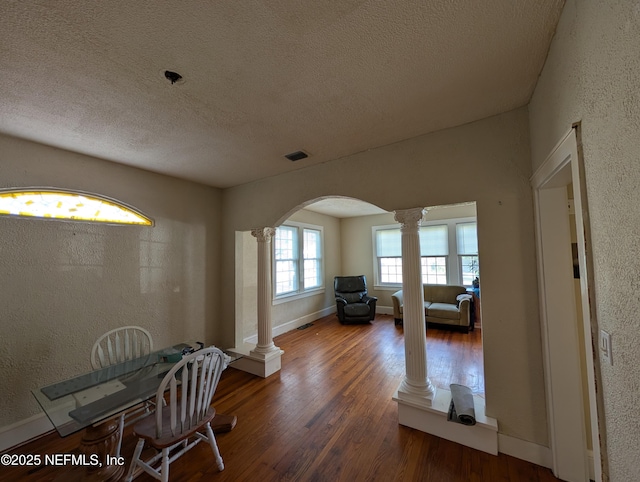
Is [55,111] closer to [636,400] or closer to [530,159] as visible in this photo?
[636,400]

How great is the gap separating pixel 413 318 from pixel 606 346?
56.5 inches

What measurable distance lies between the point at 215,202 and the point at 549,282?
3954mm

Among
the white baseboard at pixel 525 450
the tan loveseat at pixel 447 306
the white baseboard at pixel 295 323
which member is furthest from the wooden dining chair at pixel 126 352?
the tan loveseat at pixel 447 306

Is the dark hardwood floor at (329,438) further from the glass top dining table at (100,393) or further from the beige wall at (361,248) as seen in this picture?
the beige wall at (361,248)

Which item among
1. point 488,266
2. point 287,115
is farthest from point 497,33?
point 488,266

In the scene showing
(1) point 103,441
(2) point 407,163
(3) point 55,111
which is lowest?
(1) point 103,441

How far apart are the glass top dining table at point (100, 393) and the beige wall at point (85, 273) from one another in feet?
2.01

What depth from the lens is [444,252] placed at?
5750mm

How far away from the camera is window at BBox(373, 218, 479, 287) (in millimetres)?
5477

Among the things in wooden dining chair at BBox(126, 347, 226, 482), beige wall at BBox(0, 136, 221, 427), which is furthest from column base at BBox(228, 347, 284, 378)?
wooden dining chair at BBox(126, 347, 226, 482)

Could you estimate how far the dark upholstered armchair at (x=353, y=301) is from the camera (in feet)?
18.0

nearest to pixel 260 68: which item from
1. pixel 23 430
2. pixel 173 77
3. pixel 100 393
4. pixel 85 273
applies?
pixel 173 77

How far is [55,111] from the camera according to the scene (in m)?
1.79

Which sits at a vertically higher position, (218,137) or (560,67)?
(218,137)
